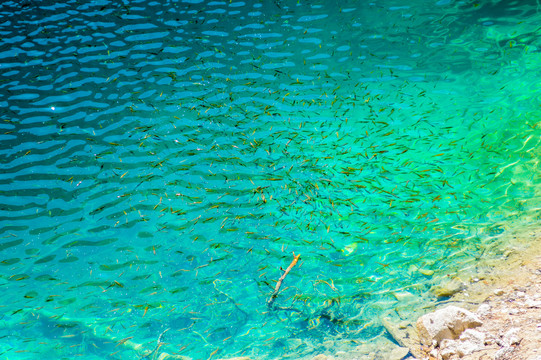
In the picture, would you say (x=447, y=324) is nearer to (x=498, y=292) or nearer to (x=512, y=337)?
(x=512, y=337)

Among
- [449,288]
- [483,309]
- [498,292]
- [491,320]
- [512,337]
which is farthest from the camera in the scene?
[449,288]

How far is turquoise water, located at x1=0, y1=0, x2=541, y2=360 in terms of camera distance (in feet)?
17.1

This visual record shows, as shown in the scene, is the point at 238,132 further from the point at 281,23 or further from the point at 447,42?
the point at 447,42

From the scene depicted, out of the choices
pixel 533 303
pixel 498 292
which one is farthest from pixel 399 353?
pixel 533 303

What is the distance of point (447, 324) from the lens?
4020mm

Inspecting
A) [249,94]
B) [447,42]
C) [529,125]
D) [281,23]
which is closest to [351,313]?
[529,125]

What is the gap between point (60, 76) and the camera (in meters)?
10.4

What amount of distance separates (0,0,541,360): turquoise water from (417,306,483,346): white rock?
550 mm

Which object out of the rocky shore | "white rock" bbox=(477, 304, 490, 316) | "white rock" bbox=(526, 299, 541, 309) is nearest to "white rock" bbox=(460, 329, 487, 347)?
the rocky shore

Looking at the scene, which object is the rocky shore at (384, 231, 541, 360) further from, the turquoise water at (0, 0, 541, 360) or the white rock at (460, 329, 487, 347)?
the turquoise water at (0, 0, 541, 360)

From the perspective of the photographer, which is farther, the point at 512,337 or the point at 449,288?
the point at 449,288

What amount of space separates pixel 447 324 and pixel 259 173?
4.08m

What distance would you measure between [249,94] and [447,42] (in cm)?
550

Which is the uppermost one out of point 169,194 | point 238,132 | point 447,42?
point 447,42
